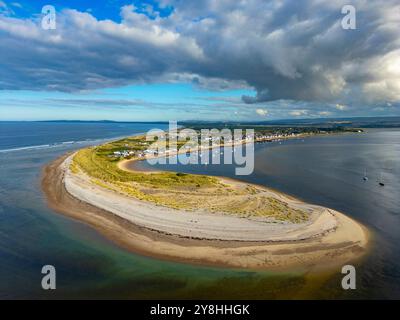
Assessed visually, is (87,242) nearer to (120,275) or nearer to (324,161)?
(120,275)

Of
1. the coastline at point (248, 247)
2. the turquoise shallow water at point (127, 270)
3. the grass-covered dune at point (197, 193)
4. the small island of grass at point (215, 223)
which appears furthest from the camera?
the grass-covered dune at point (197, 193)

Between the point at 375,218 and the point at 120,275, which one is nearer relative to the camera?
the point at 120,275

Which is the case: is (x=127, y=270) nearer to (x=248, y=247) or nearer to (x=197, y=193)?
(x=248, y=247)

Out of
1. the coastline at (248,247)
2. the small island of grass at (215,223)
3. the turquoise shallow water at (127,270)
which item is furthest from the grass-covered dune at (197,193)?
the turquoise shallow water at (127,270)

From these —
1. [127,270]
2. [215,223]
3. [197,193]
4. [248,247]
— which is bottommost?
[127,270]

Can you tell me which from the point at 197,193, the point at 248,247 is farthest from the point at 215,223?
the point at 197,193

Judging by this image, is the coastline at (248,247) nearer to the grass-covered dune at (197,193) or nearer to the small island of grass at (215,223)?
→ the small island of grass at (215,223)

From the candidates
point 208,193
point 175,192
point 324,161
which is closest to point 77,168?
point 175,192
